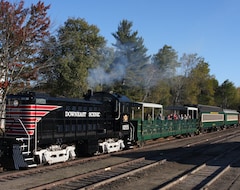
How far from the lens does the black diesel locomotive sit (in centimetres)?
1184

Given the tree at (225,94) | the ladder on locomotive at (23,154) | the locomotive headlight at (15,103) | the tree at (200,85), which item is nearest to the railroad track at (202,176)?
the ladder on locomotive at (23,154)

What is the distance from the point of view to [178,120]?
27.4m

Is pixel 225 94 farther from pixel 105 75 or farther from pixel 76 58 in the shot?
pixel 105 75

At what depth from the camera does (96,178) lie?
10.8 metres

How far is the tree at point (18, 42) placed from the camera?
22.0 m

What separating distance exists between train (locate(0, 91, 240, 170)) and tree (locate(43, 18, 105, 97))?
9.81 metres

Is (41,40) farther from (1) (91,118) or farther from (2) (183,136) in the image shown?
(2) (183,136)

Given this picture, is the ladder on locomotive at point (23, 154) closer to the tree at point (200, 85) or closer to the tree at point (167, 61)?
the tree at point (167, 61)

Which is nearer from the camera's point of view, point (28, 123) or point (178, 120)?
point (28, 123)

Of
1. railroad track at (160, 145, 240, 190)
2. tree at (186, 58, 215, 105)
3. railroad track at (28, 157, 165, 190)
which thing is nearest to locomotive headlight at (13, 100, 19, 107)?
railroad track at (28, 157, 165, 190)

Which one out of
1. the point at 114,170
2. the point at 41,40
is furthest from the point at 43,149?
the point at 41,40

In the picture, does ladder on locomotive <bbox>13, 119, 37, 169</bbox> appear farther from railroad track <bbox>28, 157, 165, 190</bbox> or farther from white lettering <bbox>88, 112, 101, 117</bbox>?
white lettering <bbox>88, 112, 101, 117</bbox>

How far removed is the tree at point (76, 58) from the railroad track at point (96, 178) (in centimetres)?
1687

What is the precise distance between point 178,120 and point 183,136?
4.11 m
